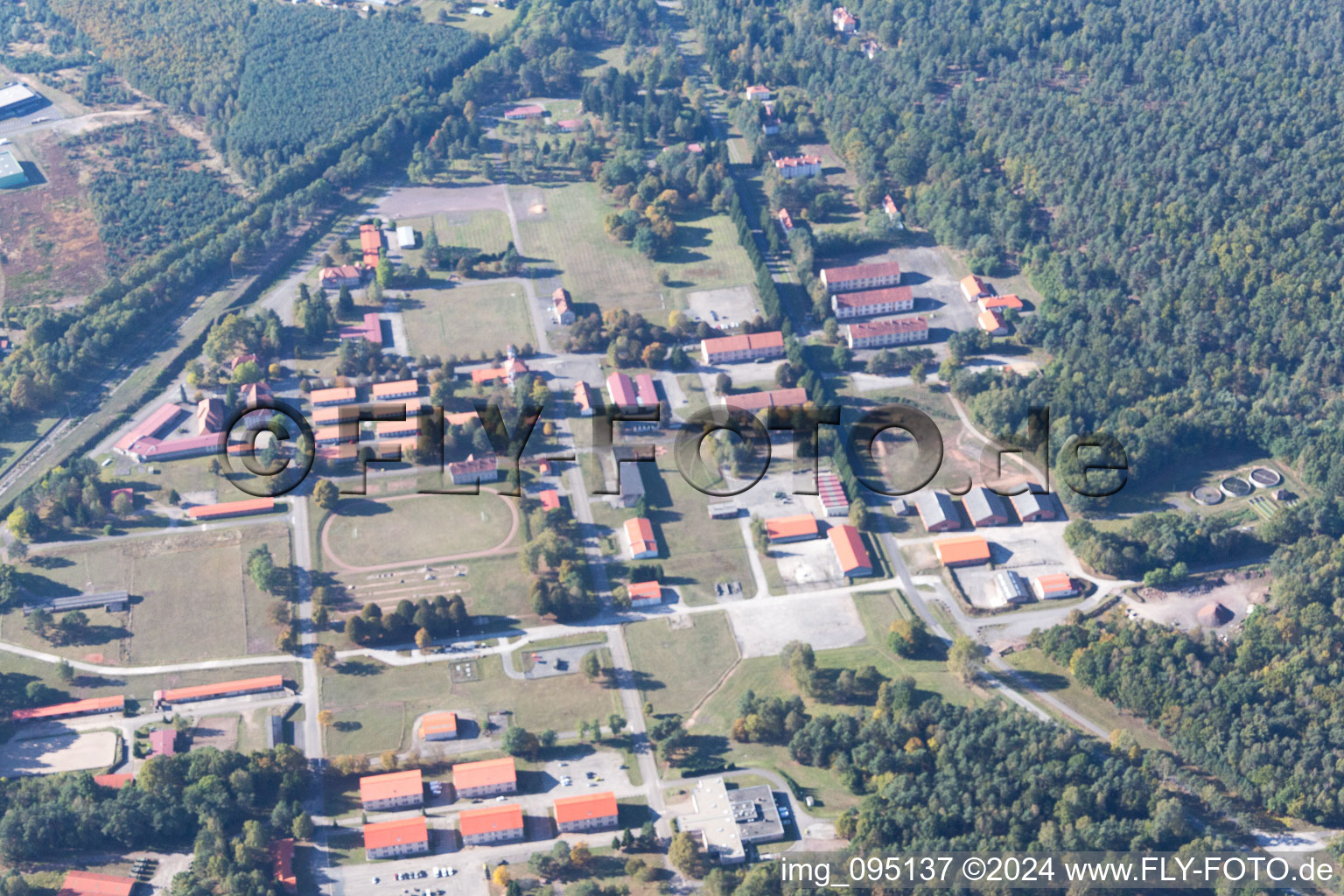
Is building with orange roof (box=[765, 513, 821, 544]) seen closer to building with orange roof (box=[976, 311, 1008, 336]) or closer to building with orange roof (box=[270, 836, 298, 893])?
building with orange roof (box=[976, 311, 1008, 336])

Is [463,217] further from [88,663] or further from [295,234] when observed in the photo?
[88,663]

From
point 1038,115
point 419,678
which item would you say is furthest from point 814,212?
point 419,678

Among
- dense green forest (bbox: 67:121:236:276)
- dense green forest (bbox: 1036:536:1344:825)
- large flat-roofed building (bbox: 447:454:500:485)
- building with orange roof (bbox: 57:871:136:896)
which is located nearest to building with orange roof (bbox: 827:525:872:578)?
dense green forest (bbox: 1036:536:1344:825)

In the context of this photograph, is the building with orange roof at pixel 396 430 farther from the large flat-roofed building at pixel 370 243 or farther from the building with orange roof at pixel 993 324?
the building with orange roof at pixel 993 324

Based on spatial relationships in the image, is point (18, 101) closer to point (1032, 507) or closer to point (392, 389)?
point (392, 389)

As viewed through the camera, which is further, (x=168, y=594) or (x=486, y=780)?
(x=168, y=594)

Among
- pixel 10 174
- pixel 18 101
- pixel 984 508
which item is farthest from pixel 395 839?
pixel 18 101
